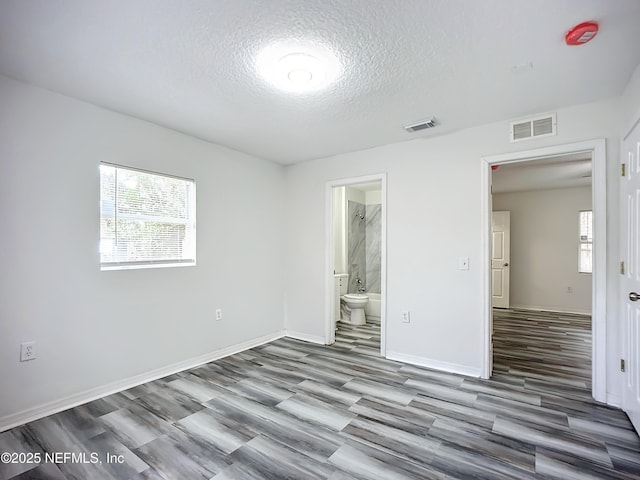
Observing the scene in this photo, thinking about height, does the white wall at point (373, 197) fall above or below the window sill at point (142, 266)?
above

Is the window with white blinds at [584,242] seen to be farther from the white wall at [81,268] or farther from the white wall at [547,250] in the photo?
the white wall at [81,268]

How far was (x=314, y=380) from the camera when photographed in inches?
123

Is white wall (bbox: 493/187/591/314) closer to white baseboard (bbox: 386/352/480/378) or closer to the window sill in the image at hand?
Result: white baseboard (bbox: 386/352/480/378)

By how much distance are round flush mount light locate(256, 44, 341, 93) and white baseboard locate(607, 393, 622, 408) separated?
333 centimetres

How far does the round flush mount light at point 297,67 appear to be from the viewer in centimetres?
201

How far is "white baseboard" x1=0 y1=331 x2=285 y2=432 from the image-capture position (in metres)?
2.31

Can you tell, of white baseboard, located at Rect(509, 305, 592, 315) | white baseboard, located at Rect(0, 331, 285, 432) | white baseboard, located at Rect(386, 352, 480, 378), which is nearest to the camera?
white baseboard, located at Rect(0, 331, 285, 432)

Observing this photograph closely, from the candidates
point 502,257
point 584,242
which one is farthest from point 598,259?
point 584,242

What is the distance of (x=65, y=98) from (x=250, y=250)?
7.80 feet

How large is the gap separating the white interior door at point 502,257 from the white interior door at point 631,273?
474cm

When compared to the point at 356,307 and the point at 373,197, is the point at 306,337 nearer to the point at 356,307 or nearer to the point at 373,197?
the point at 356,307

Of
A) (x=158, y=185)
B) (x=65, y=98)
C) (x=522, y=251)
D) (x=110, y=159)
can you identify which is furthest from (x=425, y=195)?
(x=522, y=251)

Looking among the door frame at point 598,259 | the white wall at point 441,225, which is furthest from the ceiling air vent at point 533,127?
the door frame at point 598,259

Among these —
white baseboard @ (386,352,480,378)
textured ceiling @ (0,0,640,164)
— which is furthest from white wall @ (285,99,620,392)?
textured ceiling @ (0,0,640,164)
